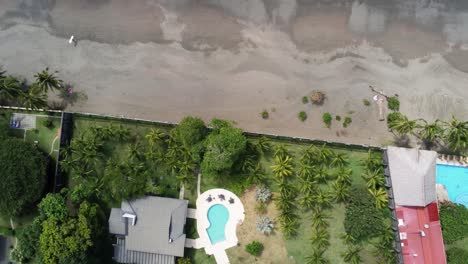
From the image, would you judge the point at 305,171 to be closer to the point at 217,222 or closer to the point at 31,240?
the point at 217,222

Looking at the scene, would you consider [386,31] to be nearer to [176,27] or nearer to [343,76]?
[343,76]

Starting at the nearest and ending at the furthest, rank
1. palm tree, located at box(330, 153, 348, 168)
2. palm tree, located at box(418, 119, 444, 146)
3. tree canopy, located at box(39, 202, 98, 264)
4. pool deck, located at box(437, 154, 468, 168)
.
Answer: tree canopy, located at box(39, 202, 98, 264) < palm tree, located at box(418, 119, 444, 146) < palm tree, located at box(330, 153, 348, 168) < pool deck, located at box(437, 154, 468, 168)

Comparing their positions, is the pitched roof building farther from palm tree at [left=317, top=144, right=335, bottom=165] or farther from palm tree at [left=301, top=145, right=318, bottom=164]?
palm tree at [left=317, top=144, right=335, bottom=165]

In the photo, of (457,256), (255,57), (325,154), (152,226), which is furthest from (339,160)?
(152,226)

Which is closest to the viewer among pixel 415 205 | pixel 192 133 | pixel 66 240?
pixel 66 240

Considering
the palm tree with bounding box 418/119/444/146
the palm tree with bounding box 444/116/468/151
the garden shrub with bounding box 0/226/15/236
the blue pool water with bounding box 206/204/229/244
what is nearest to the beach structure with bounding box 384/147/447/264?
the palm tree with bounding box 418/119/444/146
